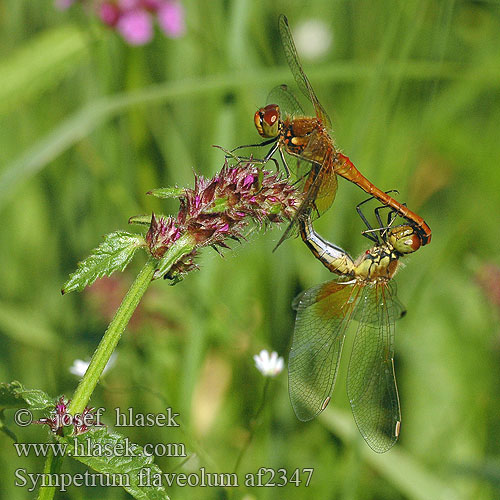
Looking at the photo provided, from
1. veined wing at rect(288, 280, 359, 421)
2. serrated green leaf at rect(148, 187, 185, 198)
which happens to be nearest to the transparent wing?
veined wing at rect(288, 280, 359, 421)

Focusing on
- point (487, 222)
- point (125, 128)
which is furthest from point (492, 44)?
point (125, 128)

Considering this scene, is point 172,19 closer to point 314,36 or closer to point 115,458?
point 314,36

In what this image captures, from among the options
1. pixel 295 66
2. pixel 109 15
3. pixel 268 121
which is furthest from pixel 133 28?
pixel 268 121

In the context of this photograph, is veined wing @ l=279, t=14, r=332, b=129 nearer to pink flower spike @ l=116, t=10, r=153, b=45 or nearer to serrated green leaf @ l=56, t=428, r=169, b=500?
pink flower spike @ l=116, t=10, r=153, b=45

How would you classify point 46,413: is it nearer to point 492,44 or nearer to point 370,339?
point 370,339

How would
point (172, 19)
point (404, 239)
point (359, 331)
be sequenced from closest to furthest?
1. point (404, 239)
2. point (359, 331)
3. point (172, 19)

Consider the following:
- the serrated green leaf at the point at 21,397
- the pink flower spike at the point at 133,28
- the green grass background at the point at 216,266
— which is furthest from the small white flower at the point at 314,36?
the serrated green leaf at the point at 21,397
